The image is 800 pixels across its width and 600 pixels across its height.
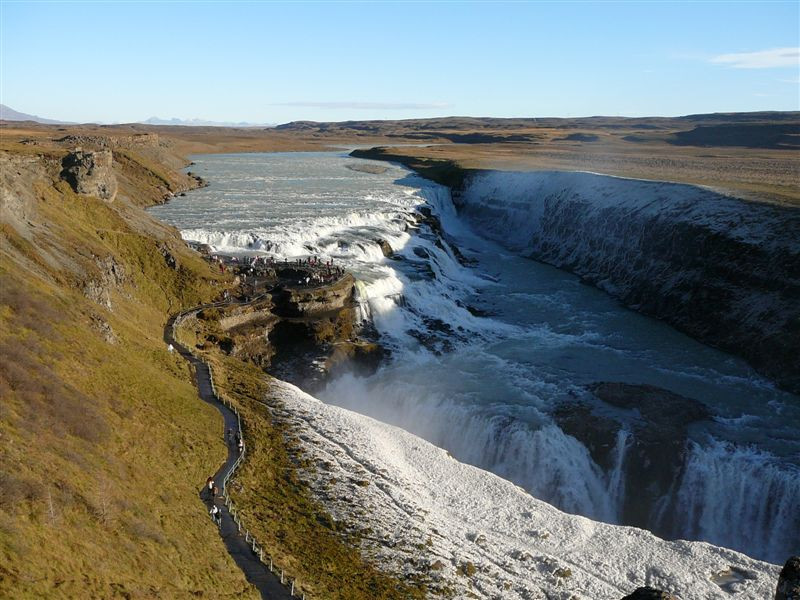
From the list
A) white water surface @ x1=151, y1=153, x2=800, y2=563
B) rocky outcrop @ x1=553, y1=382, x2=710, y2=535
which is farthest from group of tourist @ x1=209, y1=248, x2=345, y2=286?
rocky outcrop @ x1=553, y1=382, x2=710, y2=535

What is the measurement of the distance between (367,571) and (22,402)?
11100mm

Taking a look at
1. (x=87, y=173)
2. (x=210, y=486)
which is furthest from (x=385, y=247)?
(x=210, y=486)

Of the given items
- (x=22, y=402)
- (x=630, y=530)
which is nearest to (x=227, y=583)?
(x=22, y=402)

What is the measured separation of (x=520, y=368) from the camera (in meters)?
43.0

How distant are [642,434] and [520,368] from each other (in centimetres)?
1017

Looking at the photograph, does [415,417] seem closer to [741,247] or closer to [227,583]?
[227,583]

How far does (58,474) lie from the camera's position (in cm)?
1838

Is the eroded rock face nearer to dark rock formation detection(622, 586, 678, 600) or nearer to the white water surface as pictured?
the white water surface

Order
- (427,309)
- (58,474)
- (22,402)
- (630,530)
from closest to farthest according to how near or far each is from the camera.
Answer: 1. (58,474)
2. (22,402)
3. (630,530)
4. (427,309)

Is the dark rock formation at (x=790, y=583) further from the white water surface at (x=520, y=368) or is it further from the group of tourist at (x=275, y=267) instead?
the group of tourist at (x=275, y=267)

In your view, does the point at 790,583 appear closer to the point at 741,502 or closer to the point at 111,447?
the point at 741,502

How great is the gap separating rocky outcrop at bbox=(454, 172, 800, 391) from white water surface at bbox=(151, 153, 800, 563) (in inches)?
77.8

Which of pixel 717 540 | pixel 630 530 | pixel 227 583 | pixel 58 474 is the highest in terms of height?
pixel 58 474

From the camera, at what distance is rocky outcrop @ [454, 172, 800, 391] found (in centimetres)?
4725
